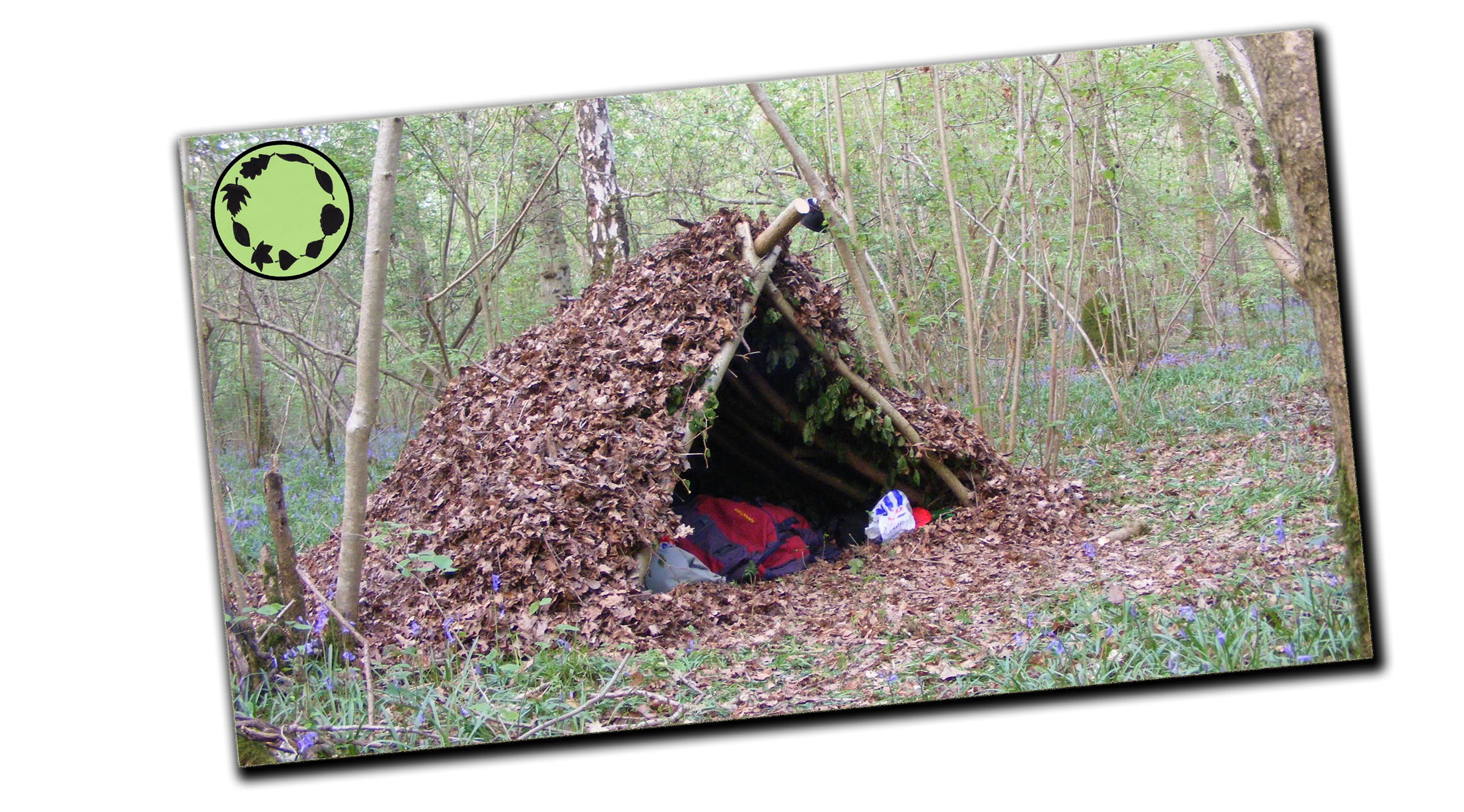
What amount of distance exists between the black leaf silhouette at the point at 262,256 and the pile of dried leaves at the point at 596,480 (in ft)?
3.93

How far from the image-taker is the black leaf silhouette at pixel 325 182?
10.2 ft

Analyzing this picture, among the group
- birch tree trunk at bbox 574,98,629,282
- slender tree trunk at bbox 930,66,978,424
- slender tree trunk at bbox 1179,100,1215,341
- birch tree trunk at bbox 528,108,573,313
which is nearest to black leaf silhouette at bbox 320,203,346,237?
slender tree trunk at bbox 930,66,978,424

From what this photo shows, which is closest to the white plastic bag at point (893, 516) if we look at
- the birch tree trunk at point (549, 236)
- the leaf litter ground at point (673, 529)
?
the leaf litter ground at point (673, 529)

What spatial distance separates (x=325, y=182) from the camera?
3.13 meters

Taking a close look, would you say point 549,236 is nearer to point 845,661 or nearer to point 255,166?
point 255,166

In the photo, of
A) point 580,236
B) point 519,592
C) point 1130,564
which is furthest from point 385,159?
point 580,236

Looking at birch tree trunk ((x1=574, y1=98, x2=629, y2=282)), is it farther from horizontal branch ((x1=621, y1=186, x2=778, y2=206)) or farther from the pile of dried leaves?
the pile of dried leaves

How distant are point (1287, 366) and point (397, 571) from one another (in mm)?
4806

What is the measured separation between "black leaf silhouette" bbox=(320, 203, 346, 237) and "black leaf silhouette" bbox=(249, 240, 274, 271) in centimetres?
18

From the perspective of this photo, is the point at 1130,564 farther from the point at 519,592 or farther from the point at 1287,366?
the point at 519,592

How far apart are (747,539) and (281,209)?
121 inches

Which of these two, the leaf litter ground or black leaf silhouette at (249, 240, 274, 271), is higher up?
black leaf silhouette at (249, 240, 274, 271)

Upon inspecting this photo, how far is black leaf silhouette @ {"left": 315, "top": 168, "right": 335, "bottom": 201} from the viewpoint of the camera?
3.12 m

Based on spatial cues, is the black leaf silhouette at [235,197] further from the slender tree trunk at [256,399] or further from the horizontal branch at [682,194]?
the horizontal branch at [682,194]
